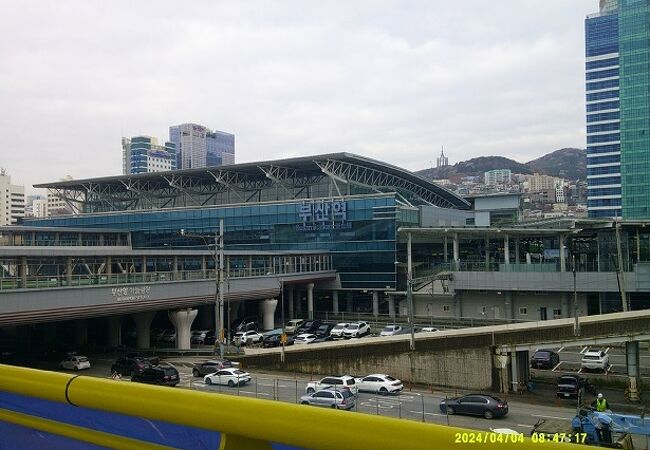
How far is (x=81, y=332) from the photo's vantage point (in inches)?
1678

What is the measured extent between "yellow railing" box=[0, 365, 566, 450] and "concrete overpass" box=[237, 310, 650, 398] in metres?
25.7

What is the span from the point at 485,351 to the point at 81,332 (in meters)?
30.5

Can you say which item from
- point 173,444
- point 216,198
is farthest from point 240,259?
point 173,444

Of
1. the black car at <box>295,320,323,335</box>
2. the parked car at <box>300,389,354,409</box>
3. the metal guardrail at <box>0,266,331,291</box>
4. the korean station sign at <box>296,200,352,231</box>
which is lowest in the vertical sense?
the black car at <box>295,320,323,335</box>

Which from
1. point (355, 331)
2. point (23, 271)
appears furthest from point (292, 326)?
point (23, 271)

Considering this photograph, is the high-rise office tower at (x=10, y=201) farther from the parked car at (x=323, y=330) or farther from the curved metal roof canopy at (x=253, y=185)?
the parked car at (x=323, y=330)

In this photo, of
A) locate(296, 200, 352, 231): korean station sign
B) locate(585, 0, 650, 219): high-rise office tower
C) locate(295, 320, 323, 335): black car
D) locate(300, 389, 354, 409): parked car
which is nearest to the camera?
locate(300, 389, 354, 409): parked car

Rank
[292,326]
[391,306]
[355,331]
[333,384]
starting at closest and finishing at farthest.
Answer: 1. [333,384]
2. [355,331]
3. [292,326]
4. [391,306]

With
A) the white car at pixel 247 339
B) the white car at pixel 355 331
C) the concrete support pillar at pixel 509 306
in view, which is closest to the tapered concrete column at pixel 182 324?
the white car at pixel 247 339

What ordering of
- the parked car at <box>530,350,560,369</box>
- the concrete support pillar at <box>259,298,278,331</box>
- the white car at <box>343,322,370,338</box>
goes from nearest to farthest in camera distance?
the parked car at <box>530,350,560,369</box>, the white car at <box>343,322,370,338</box>, the concrete support pillar at <box>259,298,278,331</box>

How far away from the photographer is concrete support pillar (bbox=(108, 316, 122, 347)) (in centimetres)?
4181

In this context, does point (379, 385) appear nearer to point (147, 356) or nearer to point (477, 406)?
point (477, 406)

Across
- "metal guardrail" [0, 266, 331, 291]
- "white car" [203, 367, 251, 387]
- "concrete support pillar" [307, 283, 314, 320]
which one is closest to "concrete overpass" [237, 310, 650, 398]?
"white car" [203, 367, 251, 387]

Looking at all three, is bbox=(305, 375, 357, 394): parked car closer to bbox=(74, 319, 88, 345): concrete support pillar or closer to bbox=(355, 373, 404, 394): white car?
bbox=(355, 373, 404, 394): white car
